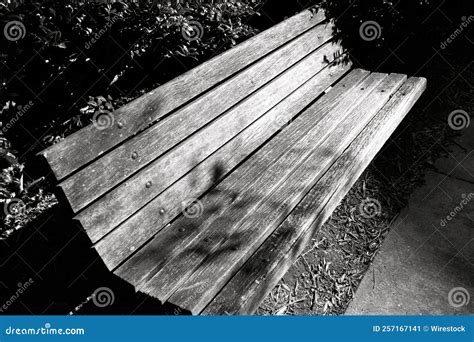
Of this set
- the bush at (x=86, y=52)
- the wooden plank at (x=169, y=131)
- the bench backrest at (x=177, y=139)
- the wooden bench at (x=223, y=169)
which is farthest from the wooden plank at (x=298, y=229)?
the bush at (x=86, y=52)

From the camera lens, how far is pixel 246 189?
247 centimetres

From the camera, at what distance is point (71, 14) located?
275 centimetres

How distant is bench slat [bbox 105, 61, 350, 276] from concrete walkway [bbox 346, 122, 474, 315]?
1143mm

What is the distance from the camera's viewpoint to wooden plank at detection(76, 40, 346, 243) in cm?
193

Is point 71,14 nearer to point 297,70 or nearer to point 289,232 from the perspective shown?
point 297,70

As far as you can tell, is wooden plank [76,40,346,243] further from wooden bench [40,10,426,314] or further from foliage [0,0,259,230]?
foliage [0,0,259,230]

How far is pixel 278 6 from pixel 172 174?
2.79 metres

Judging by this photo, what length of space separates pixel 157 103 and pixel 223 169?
60 centimetres

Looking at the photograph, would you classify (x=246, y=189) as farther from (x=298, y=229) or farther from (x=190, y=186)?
(x=298, y=229)

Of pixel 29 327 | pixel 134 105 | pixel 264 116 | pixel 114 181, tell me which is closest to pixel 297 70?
pixel 264 116

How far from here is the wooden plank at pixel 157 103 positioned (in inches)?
71.8

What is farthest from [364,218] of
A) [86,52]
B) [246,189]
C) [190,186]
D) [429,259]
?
[86,52]

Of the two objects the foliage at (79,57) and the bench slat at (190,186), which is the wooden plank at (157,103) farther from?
the foliage at (79,57)

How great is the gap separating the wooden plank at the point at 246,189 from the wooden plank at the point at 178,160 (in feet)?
0.68
